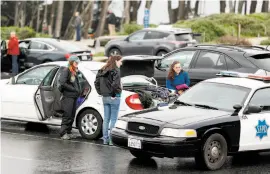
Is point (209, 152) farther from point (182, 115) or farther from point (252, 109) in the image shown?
point (252, 109)

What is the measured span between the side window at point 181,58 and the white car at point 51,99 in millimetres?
2618

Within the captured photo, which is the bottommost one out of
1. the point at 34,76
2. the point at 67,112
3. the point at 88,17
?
the point at 88,17

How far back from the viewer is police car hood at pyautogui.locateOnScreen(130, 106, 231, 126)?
1117cm

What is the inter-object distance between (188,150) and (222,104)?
1.37m

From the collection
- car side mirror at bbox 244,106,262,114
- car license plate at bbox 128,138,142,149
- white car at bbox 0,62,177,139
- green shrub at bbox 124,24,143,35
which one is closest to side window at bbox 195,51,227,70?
white car at bbox 0,62,177,139

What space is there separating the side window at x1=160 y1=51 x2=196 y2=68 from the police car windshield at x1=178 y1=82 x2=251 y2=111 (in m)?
4.74

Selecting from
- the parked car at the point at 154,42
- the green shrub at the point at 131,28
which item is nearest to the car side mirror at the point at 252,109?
the parked car at the point at 154,42

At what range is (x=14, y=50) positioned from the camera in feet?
88.4

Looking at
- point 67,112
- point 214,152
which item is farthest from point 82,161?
point 67,112

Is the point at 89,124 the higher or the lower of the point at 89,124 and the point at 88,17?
the higher

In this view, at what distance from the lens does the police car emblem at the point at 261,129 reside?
11727 millimetres

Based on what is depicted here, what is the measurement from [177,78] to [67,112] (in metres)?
2.37

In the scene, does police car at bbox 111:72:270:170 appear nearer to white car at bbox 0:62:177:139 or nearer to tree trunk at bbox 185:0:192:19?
white car at bbox 0:62:177:139

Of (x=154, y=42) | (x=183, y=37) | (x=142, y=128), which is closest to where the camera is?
(x=142, y=128)
